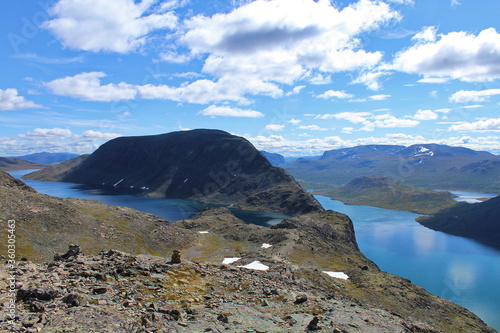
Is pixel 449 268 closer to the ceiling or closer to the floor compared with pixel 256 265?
closer to the floor

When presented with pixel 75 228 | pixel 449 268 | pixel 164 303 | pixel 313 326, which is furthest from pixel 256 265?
pixel 449 268

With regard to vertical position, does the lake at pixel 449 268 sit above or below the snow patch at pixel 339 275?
below

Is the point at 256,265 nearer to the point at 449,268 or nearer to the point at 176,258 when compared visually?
the point at 176,258

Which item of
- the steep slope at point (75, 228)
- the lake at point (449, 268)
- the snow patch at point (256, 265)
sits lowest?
the lake at point (449, 268)

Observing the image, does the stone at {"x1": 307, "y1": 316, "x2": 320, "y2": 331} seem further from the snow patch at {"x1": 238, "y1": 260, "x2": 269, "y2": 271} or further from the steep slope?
the steep slope

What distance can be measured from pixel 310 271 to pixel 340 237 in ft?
270

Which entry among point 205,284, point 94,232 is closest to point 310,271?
point 205,284

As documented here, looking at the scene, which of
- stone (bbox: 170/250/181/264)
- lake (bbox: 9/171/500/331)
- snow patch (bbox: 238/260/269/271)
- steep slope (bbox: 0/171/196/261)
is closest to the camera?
stone (bbox: 170/250/181/264)

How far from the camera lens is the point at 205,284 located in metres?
35.3

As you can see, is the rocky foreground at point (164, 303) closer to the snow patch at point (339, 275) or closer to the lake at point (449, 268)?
the snow patch at point (339, 275)

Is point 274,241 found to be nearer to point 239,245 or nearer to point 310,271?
point 239,245

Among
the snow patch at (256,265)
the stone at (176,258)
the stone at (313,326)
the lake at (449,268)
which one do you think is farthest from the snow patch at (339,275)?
the lake at (449,268)

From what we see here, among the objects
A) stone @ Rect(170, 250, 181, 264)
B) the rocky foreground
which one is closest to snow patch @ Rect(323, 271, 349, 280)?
the rocky foreground

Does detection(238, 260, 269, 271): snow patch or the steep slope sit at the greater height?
the steep slope
